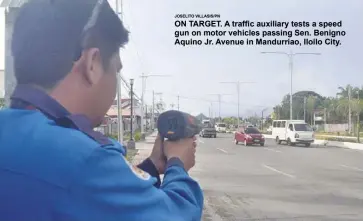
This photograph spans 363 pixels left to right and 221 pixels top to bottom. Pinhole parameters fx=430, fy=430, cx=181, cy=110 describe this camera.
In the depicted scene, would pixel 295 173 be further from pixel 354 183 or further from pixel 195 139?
pixel 195 139

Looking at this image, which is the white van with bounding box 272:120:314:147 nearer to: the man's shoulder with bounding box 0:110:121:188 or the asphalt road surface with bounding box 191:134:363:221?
the asphalt road surface with bounding box 191:134:363:221

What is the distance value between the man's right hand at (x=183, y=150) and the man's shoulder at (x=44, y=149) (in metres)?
0.40

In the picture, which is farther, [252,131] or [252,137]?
[252,131]

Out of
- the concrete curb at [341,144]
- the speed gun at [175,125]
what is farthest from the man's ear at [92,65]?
the concrete curb at [341,144]

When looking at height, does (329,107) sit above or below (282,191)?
above

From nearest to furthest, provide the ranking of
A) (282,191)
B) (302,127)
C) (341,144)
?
(282,191) → (302,127) → (341,144)

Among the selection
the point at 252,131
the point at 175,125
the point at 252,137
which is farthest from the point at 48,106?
the point at 252,131

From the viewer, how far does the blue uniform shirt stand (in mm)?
748

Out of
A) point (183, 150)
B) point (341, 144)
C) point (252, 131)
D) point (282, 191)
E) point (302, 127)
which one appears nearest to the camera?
point (183, 150)

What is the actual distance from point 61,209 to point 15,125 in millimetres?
195

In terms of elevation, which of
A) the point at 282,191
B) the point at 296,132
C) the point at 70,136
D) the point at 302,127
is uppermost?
the point at 70,136

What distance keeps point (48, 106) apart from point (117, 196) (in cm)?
24

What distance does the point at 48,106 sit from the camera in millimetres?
870

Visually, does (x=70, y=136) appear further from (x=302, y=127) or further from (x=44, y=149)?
(x=302, y=127)
